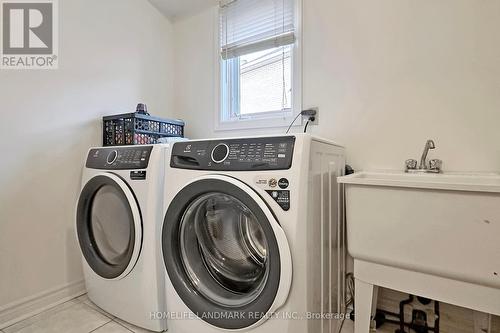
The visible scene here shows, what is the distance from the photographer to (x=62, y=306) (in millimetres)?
1396

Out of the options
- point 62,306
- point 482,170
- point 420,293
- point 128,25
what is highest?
point 128,25

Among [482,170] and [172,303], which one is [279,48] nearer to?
[482,170]

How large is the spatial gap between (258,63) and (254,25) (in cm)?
26

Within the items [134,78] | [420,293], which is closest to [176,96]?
[134,78]

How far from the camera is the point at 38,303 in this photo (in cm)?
135

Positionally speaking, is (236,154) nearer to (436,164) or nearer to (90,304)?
(436,164)

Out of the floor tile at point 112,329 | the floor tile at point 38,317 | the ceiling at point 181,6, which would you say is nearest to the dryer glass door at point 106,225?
the floor tile at point 112,329

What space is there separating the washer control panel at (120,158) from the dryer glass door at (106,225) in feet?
0.22

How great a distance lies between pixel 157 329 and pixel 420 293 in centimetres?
111

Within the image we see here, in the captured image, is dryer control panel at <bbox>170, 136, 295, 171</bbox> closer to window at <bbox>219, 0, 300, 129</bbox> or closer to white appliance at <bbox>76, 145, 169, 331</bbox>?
white appliance at <bbox>76, 145, 169, 331</bbox>

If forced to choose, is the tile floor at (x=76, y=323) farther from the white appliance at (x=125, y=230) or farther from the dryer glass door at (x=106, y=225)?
the dryer glass door at (x=106, y=225)

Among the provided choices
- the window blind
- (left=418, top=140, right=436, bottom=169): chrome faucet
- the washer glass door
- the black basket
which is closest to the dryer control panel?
the washer glass door

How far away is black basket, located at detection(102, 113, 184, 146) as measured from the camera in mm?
1532

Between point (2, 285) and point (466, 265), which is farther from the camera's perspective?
point (2, 285)
